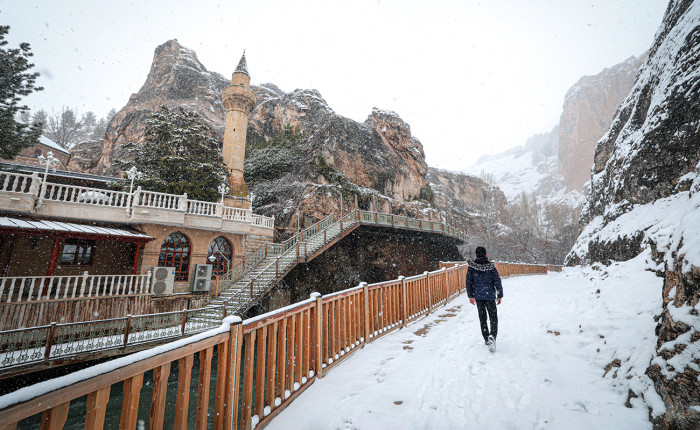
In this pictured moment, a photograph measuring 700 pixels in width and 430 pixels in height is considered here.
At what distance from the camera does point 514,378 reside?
4.11 meters

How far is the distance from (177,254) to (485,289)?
1565 centimetres

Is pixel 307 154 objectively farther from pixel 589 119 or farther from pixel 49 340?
pixel 589 119

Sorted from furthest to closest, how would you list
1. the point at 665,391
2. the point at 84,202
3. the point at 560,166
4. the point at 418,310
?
the point at 560,166 < the point at 84,202 < the point at 418,310 < the point at 665,391

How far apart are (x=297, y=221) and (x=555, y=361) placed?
20660 millimetres

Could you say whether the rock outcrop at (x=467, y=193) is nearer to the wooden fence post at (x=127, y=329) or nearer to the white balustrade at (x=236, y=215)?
the white balustrade at (x=236, y=215)

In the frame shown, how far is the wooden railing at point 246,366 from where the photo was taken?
155 cm

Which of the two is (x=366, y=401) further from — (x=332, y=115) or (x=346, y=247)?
(x=332, y=115)

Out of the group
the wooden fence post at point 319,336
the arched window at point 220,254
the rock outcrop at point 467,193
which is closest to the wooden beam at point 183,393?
the wooden fence post at point 319,336

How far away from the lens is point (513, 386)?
3879mm

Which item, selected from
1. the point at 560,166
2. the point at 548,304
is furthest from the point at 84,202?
the point at 560,166

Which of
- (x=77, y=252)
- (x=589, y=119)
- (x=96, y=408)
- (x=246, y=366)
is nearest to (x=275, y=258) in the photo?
(x=77, y=252)

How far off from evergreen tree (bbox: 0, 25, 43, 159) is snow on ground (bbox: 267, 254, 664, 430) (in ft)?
69.7

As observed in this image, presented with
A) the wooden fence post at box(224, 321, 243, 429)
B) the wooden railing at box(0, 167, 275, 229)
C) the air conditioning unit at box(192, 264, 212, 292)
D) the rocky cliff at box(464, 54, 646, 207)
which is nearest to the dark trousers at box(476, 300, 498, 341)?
the wooden fence post at box(224, 321, 243, 429)

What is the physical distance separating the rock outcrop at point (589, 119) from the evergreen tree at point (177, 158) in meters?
116
